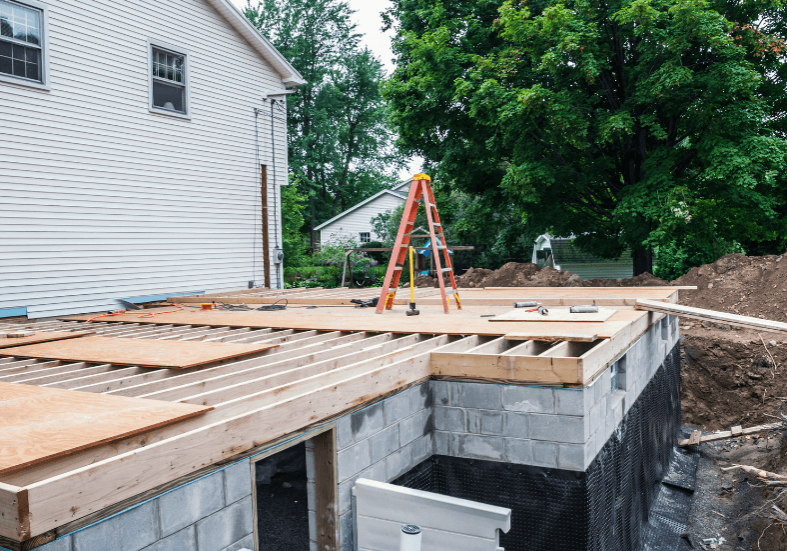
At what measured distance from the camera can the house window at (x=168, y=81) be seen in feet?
37.1

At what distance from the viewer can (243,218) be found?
43.7ft

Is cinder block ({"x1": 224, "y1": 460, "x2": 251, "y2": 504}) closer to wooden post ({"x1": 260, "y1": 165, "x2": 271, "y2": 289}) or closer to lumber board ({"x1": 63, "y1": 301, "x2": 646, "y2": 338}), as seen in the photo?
lumber board ({"x1": 63, "y1": 301, "x2": 646, "y2": 338})

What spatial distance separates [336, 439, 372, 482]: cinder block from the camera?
3.82 metres

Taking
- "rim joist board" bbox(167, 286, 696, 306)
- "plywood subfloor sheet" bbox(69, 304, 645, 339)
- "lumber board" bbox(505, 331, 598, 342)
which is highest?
"rim joist board" bbox(167, 286, 696, 306)

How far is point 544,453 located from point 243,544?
94.6 inches

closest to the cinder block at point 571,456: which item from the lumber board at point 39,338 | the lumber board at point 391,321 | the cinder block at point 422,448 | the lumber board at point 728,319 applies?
the cinder block at point 422,448

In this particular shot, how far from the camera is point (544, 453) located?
4383mm

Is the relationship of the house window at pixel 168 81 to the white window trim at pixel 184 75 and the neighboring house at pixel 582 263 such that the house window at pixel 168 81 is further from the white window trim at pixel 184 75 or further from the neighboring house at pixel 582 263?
the neighboring house at pixel 582 263

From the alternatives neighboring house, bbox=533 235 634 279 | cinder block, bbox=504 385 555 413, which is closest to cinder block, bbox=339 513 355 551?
cinder block, bbox=504 385 555 413

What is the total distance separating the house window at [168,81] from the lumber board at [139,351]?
274 inches

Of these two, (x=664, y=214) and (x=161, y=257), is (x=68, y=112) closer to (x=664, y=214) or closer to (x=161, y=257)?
(x=161, y=257)

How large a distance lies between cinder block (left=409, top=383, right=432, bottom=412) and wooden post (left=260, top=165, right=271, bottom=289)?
9.77 m

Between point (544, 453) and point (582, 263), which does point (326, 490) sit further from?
point (582, 263)

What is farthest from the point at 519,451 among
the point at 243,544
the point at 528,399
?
the point at 243,544
